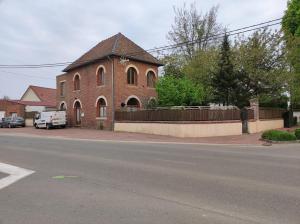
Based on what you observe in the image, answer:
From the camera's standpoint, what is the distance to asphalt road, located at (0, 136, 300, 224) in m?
5.71

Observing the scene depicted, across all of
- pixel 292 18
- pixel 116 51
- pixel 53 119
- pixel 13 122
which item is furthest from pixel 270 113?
pixel 13 122

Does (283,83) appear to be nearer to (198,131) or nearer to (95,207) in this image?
(198,131)

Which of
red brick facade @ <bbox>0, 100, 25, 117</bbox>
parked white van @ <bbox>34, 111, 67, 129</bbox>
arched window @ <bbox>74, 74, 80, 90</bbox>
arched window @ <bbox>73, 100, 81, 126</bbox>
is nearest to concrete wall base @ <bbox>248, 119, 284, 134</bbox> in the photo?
arched window @ <bbox>73, 100, 81, 126</bbox>

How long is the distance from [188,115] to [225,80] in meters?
6.41

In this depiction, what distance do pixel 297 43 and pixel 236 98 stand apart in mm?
7082

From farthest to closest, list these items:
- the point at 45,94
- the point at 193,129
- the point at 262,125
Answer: the point at 45,94 < the point at 262,125 < the point at 193,129

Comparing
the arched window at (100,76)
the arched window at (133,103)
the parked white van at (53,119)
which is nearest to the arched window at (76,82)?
the parked white van at (53,119)

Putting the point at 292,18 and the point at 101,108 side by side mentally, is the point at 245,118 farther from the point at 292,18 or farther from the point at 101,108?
the point at 292,18

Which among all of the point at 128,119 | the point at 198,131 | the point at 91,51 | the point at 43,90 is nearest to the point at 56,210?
the point at 198,131

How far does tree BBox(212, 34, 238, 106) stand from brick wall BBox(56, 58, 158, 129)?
7595 mm

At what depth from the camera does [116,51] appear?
1342 inches

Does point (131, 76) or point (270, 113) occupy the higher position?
point (131, 76)

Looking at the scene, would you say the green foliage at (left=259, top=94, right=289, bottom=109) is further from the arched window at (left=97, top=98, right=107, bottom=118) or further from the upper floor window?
the upper floor window

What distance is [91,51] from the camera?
3953 centimetres
